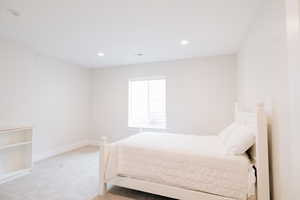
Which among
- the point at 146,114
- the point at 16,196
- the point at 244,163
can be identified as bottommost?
the point at 16,196

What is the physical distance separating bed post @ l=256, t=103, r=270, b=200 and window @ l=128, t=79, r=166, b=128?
287cm

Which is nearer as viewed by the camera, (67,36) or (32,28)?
(32,28)

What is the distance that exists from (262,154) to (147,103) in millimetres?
3305

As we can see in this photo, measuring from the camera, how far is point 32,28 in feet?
8.07

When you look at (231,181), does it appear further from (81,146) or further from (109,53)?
(81,146)

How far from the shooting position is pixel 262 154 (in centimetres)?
153

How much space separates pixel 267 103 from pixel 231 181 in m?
0.91

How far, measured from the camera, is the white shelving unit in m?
2.84

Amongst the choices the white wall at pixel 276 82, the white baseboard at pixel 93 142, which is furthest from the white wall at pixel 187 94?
the white wall at pixel 276 82

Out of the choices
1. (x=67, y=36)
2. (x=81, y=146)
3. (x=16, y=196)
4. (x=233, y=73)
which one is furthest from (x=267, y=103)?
(x=81, y=146)

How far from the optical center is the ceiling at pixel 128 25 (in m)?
1.88

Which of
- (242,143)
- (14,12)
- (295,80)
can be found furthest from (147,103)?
(295,80)

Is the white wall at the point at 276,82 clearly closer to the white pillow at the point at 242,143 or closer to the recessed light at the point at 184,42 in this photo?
the white pillow at the point at 242,143

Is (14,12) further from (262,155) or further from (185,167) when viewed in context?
(262,155)
